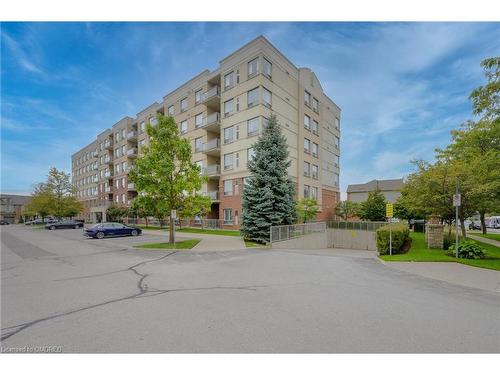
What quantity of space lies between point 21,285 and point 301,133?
29512 mm

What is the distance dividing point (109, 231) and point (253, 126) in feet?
55.6

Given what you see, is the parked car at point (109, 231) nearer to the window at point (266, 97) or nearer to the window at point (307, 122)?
the window at point (266, 97)

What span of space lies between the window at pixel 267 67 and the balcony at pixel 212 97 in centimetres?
649

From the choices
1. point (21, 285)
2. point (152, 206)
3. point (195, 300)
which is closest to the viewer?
point (195, 300)

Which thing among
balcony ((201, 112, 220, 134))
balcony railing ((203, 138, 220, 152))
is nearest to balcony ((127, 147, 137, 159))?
balcony ((201, 112, 220, 134))

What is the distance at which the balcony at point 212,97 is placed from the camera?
30.7 meters

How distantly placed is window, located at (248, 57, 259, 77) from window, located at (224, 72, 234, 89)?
259 cm

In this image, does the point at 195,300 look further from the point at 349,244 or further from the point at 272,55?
the point at 272,55

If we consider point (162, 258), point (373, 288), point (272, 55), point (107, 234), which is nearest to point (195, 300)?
point (373, 288)

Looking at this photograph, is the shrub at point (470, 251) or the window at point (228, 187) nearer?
the shrub at point (470, 251)

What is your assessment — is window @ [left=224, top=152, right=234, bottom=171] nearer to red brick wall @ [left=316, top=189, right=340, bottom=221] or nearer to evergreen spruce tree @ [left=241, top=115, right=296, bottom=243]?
evergreen spruce tree @ [left=241, top=115, right=296, bottom=243]

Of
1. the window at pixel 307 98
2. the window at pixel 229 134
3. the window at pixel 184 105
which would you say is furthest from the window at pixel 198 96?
the window at pixel 307 98

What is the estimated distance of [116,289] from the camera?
6.82 metres

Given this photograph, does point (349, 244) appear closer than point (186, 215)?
No
